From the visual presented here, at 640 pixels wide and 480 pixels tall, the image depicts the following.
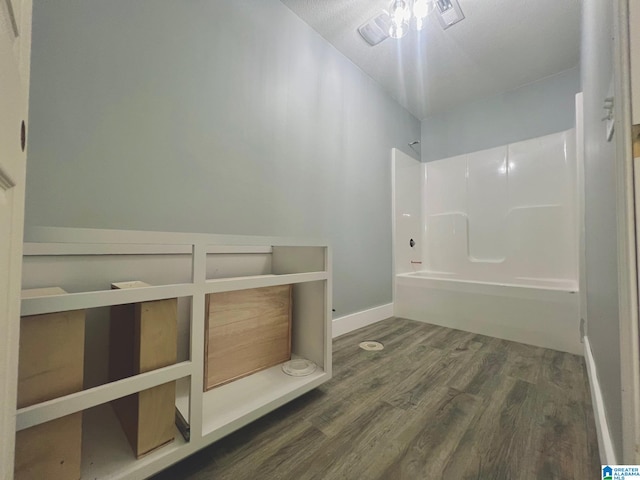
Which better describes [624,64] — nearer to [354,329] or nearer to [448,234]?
[354,329]

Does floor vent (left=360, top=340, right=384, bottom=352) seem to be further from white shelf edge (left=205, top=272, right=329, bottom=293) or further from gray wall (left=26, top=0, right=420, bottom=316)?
white shelf edge (left=205, top=272, right=329, bottom=293)

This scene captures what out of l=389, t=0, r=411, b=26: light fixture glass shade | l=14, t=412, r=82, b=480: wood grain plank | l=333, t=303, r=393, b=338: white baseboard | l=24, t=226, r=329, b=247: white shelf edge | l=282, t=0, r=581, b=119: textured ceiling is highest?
l=282, t=0, r=581, b=119: textured ceiling

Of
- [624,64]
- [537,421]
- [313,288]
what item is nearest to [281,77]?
[313,288]

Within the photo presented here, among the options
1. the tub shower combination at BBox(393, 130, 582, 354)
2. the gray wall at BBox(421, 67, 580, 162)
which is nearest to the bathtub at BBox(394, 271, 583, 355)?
the tub shower combination at BBox(393, 130, 582, 354)

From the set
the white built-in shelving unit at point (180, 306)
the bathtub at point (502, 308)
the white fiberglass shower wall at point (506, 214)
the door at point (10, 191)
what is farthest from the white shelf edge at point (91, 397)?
the white fiberglass shower wall at point (506, 214)

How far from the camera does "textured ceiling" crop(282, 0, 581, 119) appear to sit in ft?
5.01

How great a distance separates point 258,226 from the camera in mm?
1390

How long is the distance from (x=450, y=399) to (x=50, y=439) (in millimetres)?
1273

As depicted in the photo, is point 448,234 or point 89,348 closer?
point 89,348

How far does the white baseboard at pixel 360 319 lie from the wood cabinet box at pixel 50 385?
4.60 ft

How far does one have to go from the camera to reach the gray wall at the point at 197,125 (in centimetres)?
86

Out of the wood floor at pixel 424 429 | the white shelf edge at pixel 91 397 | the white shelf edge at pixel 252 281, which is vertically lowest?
the wood floor at pixel 424 429

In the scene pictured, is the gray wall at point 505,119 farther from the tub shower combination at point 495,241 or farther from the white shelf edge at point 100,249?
the white shelf edge at point 100,249

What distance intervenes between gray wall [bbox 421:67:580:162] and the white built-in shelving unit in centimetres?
239
